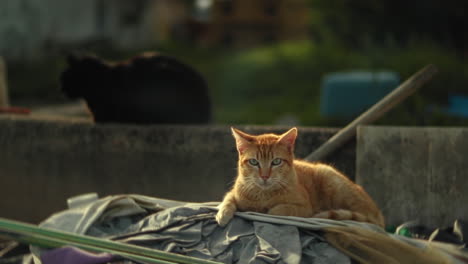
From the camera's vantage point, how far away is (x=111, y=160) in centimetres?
493

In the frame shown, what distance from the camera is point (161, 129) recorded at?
482 cm

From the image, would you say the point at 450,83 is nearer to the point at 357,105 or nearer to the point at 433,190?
the point at 357,105

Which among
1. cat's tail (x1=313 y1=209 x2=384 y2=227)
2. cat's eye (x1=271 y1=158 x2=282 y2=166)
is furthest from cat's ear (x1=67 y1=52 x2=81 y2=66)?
cat's tail (x1=313 y1=209 x2=384 y2=227)

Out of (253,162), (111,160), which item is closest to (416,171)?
(253,162)

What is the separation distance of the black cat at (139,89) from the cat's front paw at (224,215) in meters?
2.58

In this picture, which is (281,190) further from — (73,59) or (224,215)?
(73,59)

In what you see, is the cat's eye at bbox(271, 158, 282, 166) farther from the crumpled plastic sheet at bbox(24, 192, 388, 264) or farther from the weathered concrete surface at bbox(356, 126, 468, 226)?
the weathered concrete surface at bbox(356, 126, 468, 226)

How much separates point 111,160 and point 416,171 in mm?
2486

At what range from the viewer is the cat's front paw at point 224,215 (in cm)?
334

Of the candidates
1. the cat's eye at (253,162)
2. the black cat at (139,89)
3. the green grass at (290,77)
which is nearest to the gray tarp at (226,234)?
the cat's eye at (253,162)

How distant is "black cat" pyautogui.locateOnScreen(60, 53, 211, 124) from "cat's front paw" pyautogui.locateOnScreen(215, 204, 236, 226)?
2576 mm

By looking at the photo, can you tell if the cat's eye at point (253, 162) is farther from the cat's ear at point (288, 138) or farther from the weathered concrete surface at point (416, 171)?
the weathered concrete surface at point (416, 171)

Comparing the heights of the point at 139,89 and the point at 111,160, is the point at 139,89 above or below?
above

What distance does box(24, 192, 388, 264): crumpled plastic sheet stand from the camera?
313cm
